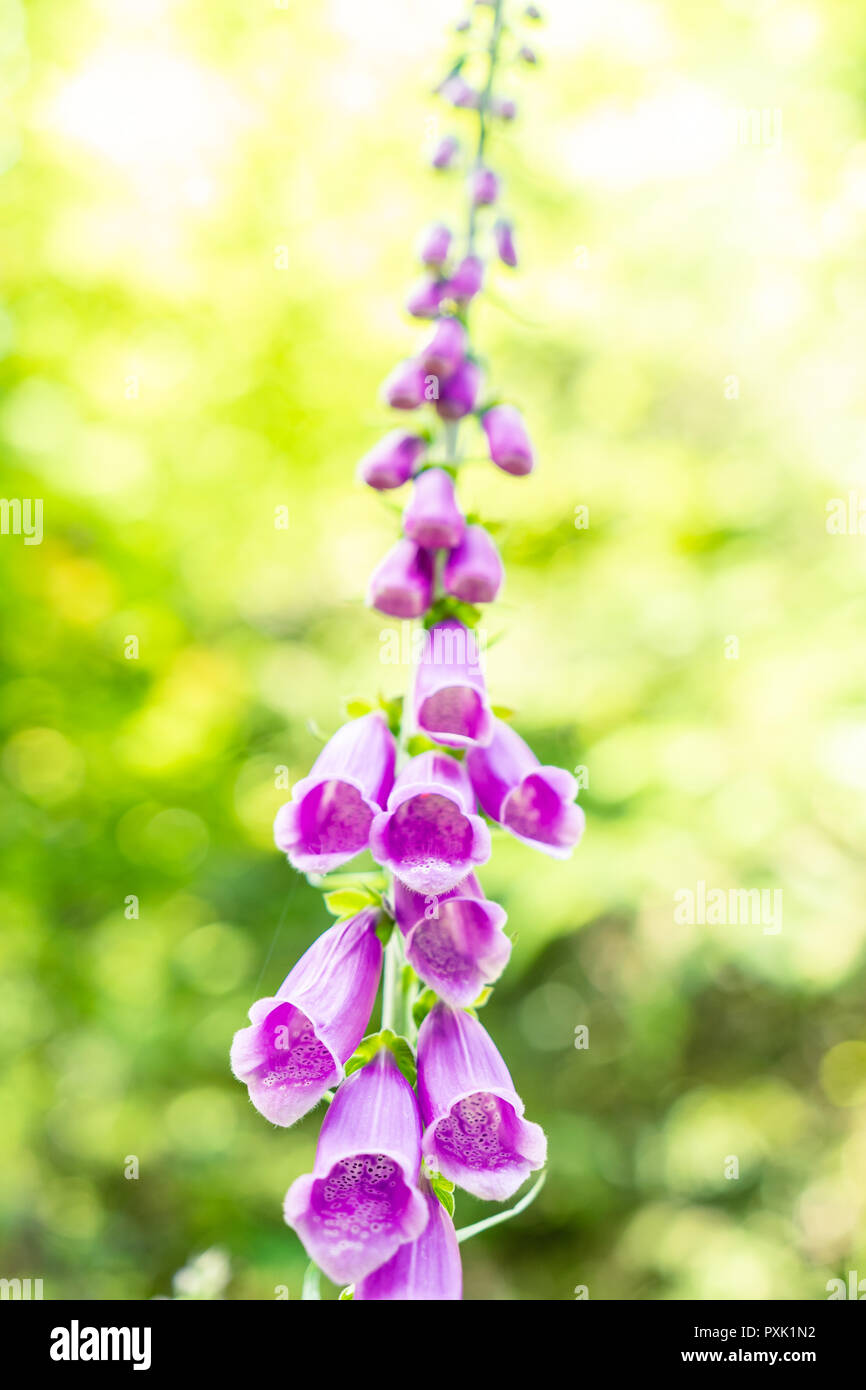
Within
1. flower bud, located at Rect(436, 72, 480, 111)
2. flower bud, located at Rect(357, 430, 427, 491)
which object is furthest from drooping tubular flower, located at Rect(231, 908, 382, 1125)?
flower bud, located at Rect(436, 72, 480, 111)

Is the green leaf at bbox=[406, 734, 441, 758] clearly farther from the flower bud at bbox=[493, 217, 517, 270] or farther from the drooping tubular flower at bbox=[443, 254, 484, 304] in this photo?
the flower bud at bbox=[493, 217, 517, 270]

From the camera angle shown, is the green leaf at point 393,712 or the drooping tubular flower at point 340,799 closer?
the drooping tubular flower at point 340,799

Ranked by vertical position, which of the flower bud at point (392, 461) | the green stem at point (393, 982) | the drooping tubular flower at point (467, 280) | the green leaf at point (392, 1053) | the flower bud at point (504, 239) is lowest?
the green leaf at point (392, 1053)

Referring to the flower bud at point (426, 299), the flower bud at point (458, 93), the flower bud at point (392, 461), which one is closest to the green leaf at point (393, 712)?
the flower bud at point (392, 461)

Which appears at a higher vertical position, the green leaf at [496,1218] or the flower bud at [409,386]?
the flower bud at [409,386]

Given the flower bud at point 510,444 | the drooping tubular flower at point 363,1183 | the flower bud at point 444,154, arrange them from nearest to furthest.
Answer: the drooping tubular flower at point 363,1183, the flower bud at point 510,444, the flower bud at point 444,154

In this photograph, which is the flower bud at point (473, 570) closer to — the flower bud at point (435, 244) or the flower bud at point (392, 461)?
the flower bud at point (392, 461)
